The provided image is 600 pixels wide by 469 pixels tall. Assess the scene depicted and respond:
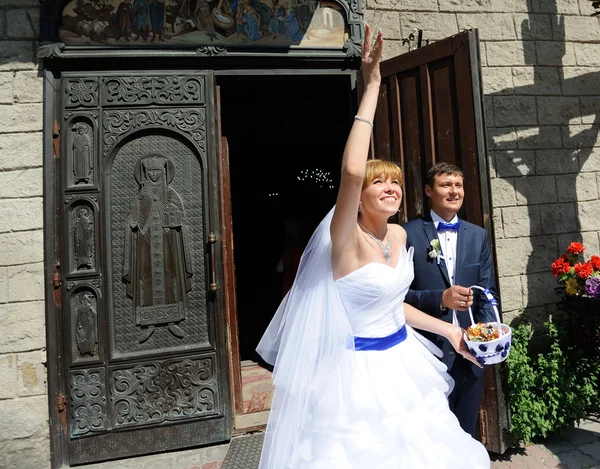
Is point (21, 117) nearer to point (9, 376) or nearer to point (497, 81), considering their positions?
point (9, 376)

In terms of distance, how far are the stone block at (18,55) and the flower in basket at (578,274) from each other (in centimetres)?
500

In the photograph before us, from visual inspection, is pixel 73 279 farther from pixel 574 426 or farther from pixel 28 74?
pixel 574 426

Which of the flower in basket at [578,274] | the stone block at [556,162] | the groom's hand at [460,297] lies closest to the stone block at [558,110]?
the stone block at [556,162]

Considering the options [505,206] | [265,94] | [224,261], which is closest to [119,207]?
[224,261]

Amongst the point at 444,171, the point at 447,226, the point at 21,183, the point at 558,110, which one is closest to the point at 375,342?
the point at 447,226

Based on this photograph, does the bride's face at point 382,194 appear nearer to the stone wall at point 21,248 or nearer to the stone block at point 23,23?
the stone wall at point 21,248

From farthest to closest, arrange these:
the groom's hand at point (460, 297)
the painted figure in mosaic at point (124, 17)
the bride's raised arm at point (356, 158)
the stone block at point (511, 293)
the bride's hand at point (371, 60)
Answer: the stone block at point (511, 293), the painted figure in mosaic at point (124, 17), the groom's hand at point (460, 297), the bride's hand at point (371, 60), the bride's raised arm at point (356, 158)

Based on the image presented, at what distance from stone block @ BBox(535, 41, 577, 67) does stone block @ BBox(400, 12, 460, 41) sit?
90 cm

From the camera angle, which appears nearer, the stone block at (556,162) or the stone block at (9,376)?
the stone block at (9,376)

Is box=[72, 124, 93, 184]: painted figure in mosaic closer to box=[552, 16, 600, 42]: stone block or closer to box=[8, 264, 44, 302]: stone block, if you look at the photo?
box=[8, 264, 44, 302]: stone block

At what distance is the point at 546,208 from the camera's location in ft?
12.7

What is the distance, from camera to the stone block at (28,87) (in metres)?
3.31

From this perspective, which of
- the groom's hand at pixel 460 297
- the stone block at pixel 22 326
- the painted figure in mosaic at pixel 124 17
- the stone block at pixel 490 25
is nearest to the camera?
the groom's hand at pixel 460 297

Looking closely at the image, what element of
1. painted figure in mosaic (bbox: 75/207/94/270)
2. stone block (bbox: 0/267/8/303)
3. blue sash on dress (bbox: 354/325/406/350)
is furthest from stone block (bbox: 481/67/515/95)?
stone block (bbox: 0/267/8/303)
